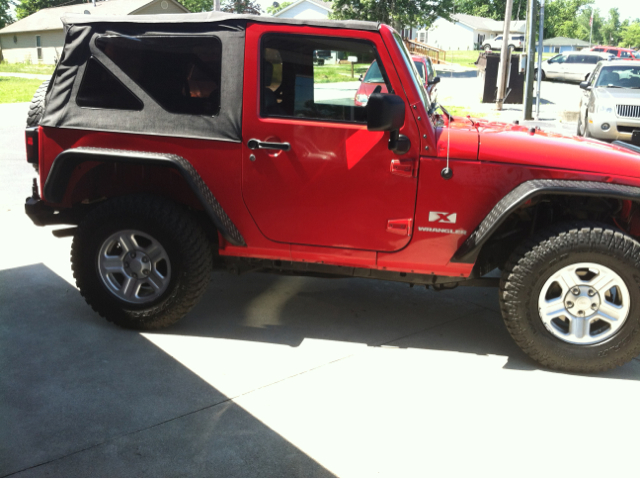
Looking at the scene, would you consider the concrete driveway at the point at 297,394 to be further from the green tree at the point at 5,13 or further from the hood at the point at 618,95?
the green tree at the point at 5,13

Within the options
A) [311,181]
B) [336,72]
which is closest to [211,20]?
[336,72]

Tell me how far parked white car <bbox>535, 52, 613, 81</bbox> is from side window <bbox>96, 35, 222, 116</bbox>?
1309 inches

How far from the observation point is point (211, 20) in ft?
12.9

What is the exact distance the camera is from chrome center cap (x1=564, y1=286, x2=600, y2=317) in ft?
12.3

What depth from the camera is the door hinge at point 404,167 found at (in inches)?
150

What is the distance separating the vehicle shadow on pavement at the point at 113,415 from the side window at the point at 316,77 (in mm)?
1720

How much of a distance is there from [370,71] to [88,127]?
1.82 m

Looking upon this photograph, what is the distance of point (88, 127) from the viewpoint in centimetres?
410

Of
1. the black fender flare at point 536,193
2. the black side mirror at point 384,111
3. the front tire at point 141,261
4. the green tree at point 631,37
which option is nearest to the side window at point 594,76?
the black fender flare at point 536,193

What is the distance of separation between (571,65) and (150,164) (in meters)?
35.2

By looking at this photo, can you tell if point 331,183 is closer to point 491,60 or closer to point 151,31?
point 151,31

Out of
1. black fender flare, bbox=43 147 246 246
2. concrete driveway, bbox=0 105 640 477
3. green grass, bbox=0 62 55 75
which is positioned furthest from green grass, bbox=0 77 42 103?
black fender flare, bbox=43 147 246 246

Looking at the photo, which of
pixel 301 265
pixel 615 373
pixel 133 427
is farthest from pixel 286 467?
pixel 615 373

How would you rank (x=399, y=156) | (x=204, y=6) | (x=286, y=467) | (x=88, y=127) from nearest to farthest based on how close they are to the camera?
(x=286, y=467) < (x=399, y=156) < (x=88, y=127) < (x=204, y=6)
